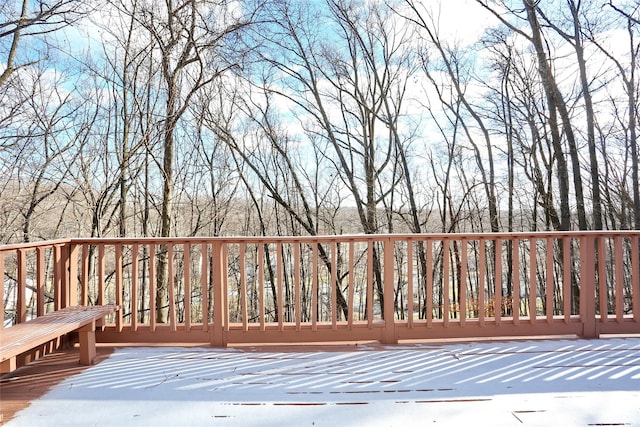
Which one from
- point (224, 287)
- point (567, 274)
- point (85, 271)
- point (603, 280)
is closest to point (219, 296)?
point (224, 287)

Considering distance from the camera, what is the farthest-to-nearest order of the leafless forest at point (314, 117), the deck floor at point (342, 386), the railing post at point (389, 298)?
the leafless forest at point (314, 117) < the railing post at point (389, 298) < the deck floor at point (342, 386)

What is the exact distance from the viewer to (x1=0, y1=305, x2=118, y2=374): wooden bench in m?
1.92

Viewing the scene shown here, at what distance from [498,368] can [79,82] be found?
24.7ft

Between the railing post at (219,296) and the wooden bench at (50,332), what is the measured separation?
75 centimetres

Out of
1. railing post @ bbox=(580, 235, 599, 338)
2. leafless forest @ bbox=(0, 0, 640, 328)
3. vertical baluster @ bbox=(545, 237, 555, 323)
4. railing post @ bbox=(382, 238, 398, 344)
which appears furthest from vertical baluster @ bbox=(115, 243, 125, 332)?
railing post @ bbox=(580, 235, 599, 338)

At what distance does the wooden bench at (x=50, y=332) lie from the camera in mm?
1919

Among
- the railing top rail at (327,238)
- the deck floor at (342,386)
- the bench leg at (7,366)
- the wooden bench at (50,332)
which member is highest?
the railing top rail at (327,238)

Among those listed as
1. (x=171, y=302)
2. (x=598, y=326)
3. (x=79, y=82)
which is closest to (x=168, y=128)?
(x=79, y=82)

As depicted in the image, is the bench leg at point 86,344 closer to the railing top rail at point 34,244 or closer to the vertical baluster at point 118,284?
the vertical baluster at point 118,284

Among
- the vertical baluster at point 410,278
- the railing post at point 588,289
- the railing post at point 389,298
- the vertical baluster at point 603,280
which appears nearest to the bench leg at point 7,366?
the railing post at point 389,298

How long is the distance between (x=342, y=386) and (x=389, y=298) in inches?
37.3

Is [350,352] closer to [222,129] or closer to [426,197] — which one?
[222,129]

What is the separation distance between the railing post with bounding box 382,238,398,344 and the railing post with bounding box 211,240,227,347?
4.20ft

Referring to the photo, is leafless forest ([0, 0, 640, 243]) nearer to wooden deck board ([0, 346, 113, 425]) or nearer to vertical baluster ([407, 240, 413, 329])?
wooden deck board ([0, 346, 113, 425])
